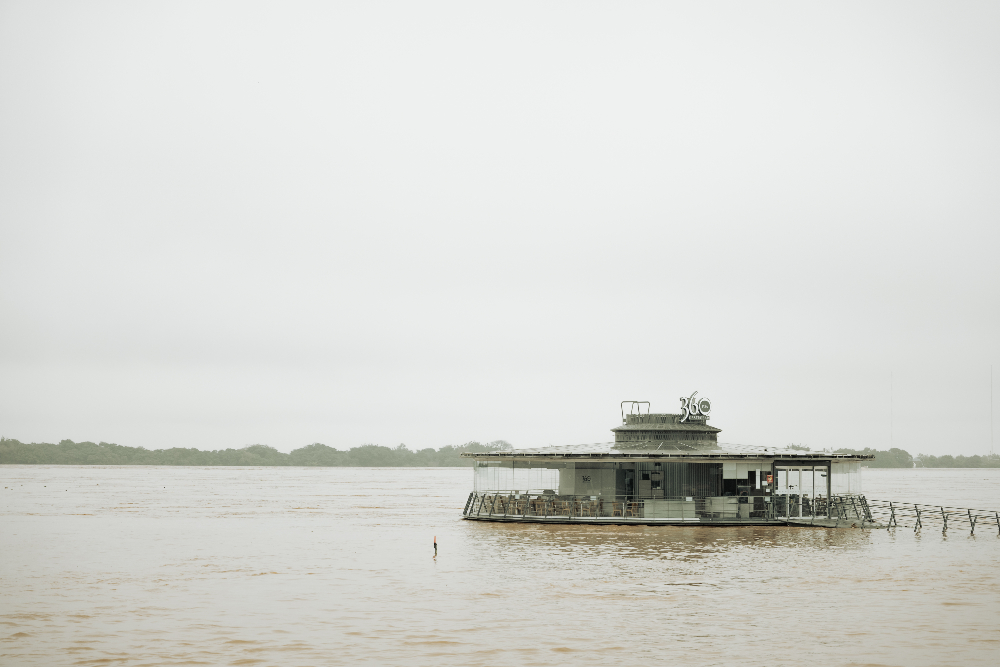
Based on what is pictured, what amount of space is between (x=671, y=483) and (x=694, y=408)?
264 inches

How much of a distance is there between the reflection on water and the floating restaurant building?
4.48ft

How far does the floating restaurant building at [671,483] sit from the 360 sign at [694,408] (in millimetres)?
84

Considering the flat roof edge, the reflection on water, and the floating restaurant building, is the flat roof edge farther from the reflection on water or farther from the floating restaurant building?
the reflection on water

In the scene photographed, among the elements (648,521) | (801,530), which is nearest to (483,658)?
(648,521)

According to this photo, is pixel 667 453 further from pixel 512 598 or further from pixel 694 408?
pixel 512 598

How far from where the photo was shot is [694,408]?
60.0 meters

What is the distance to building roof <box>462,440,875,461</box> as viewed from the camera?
5250 cm

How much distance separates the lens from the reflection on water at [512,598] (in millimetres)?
25703

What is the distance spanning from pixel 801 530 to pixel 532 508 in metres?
15.9

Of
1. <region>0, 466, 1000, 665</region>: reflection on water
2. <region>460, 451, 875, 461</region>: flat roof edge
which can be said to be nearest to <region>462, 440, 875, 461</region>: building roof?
<region>460, 451, 875, 461</region>: flat roof edge

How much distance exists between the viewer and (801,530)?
58156 mm

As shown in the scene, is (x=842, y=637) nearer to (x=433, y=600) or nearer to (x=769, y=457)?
(x=433, y=600)

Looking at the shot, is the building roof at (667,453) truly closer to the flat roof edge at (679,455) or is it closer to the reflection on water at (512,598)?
the flat roof edge at (679,455)

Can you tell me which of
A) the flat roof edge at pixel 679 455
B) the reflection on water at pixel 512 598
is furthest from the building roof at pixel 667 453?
the reflection on water at pixel 512 598
